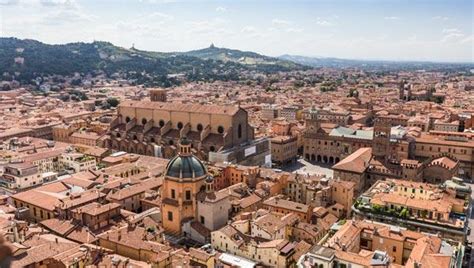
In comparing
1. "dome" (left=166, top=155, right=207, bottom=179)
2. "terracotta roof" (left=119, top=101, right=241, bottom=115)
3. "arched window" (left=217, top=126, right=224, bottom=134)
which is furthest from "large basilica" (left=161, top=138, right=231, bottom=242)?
"terracotta roof" (left=119, top=101, right=241, bottom=115)

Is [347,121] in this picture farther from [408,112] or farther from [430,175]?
[430,175]

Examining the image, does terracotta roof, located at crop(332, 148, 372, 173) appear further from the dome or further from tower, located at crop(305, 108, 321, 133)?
the dome

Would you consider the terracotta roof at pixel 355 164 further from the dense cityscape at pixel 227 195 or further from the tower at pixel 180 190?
the tower at pixel 180 190

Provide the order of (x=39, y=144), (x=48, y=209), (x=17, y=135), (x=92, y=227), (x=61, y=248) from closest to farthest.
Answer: (x=61, y=248) → (x=92, y=227) → (x=48, y=209) → (x=39, y=144) → (x=17, y=135)

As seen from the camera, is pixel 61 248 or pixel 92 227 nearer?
pixel 61 248

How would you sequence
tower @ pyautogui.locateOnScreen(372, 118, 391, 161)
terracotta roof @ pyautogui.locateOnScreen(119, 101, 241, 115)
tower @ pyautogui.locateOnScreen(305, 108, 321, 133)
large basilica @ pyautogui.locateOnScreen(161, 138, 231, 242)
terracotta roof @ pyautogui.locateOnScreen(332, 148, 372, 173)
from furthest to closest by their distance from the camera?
tower @ pyautogui.locateOnScreen(305, 108, 321, 133) < terracotta roof @ pyautogui.locateOnScreen(119, 101, 241, 115) < tower @ pyautogui.locateOnScreen(372, 118, 391, 161) < terracotta roof @ pyautogui.locateOnScreen(332, 148, 372, 173) < large basilica @ pyautogui.locateOnScreen(161, 138, 231, 242)

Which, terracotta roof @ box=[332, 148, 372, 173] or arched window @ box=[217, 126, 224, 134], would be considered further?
arched window @ box=[217, 126, 224, 134]

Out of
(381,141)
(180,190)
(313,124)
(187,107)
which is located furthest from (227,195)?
(313,124)

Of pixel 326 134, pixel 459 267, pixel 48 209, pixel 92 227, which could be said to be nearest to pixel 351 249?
pixel 459 267
